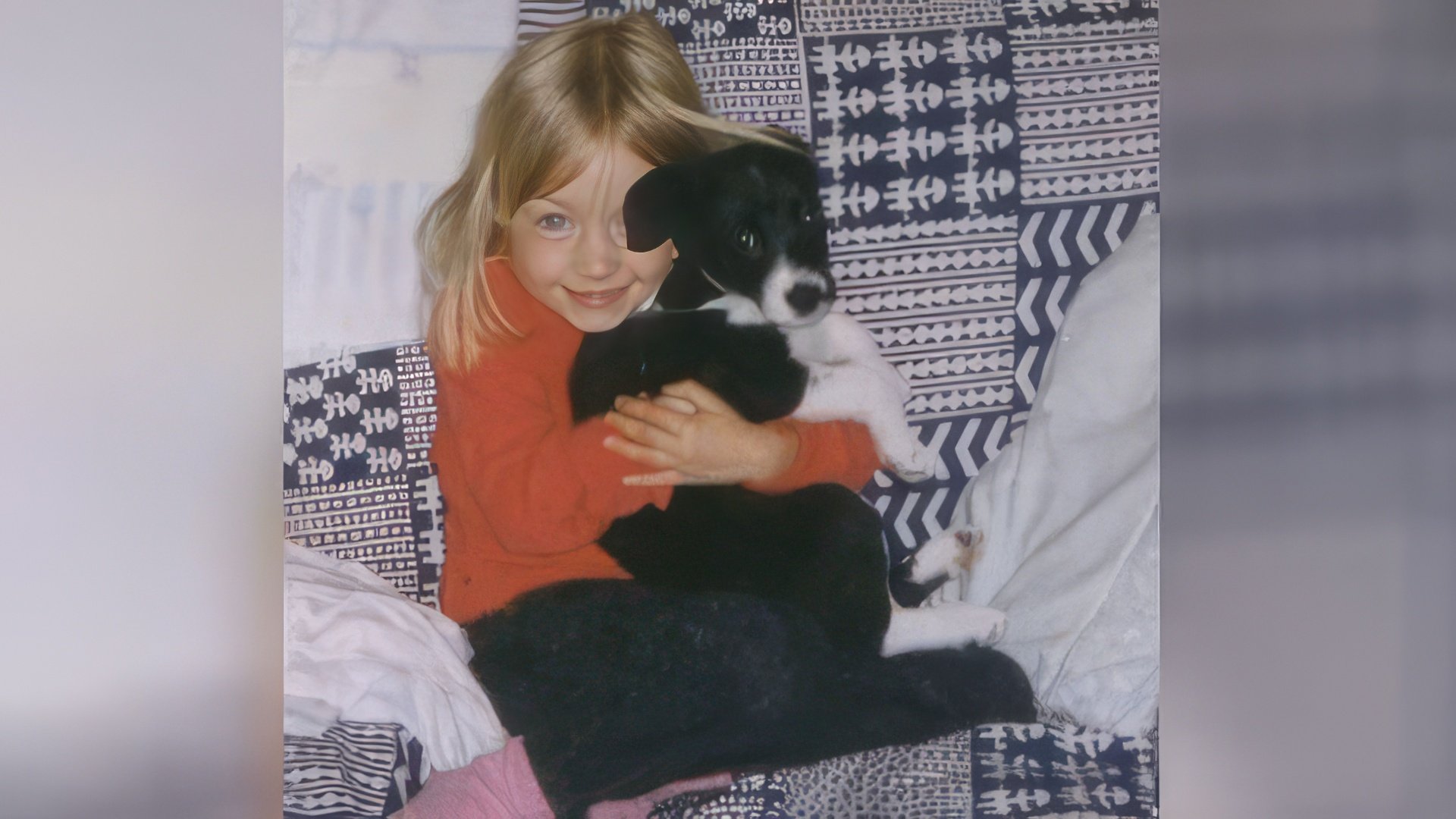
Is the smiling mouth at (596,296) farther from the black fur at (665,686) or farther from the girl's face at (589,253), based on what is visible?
the black fur at (665,686)

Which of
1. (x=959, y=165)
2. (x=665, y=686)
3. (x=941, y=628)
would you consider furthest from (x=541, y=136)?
(x=941, y=628)

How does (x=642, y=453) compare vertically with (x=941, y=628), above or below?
above

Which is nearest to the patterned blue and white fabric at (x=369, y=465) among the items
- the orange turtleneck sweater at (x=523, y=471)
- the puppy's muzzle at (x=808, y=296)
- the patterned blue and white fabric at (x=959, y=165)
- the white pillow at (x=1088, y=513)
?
the orange turtleneck sweater at (x=523, y=471)

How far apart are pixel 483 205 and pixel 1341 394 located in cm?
125

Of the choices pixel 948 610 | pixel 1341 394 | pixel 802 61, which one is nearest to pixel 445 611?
pixel 948 610

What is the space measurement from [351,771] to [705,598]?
1.73ft

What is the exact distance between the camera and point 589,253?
1.38 meters

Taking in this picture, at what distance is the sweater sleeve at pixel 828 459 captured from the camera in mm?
1396

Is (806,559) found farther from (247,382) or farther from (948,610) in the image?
(247,382)

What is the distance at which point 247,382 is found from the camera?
55.4 inches

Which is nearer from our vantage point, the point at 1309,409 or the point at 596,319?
the point at 596,319

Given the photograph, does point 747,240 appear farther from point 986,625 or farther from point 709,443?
point 986,625

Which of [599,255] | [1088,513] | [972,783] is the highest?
[599,255]

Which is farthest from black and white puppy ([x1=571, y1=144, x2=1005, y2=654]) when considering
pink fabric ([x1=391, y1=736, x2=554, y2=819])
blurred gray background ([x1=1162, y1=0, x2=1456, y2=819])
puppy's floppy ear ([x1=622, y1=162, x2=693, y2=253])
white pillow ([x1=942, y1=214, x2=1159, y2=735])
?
blurred gray background ([x1=1162, y1=0, x2=1456, y2=819])
